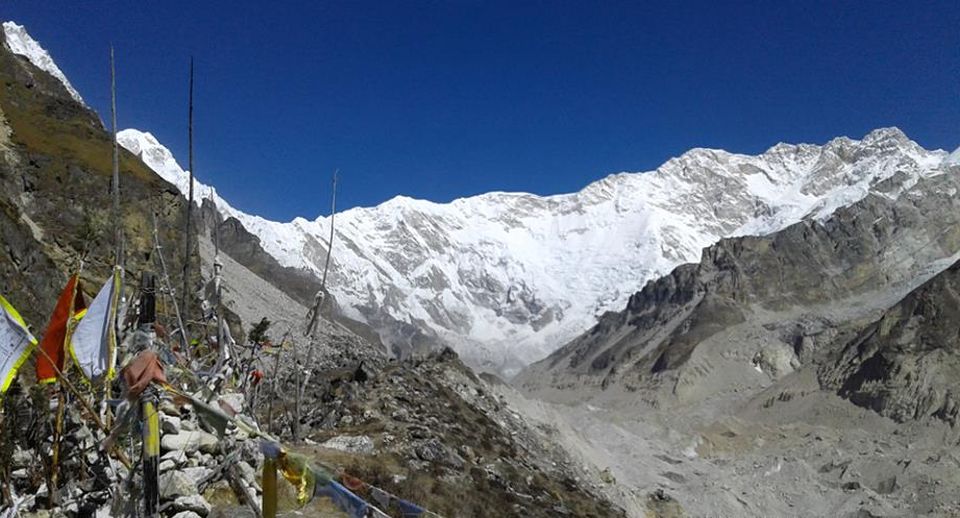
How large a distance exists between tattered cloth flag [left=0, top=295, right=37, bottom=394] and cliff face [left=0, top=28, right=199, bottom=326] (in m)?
17.5

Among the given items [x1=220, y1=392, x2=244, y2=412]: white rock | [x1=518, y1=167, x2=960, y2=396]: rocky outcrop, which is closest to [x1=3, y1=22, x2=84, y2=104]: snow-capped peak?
[x1=518, y1=167, x2=960, y2=396]: rocky outcrop

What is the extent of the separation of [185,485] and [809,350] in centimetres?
14873

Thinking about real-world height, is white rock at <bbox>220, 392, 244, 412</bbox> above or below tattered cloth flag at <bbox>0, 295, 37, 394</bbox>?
below

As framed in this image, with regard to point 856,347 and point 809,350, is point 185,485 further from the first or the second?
point 809,350

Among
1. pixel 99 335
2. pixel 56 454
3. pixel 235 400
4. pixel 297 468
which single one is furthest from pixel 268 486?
pixel 235 400

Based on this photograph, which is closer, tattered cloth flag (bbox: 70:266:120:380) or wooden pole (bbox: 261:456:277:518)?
wooden pole (bbox: 261:456:277:518)

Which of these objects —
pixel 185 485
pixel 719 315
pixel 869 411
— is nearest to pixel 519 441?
pixel 185 485

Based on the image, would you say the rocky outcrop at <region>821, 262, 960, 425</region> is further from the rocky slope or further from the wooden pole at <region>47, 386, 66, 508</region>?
the wooden pole at <region>47, 386, 66, 508</region>

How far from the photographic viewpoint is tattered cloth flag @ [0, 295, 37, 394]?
9703mm

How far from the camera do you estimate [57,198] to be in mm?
42844

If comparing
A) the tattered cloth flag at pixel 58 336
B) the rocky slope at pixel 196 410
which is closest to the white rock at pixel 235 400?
the rocky slope at pixel 196 410

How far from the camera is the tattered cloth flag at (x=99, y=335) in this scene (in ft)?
35.0

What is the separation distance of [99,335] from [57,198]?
36441 mm

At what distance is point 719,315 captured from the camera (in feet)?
550
